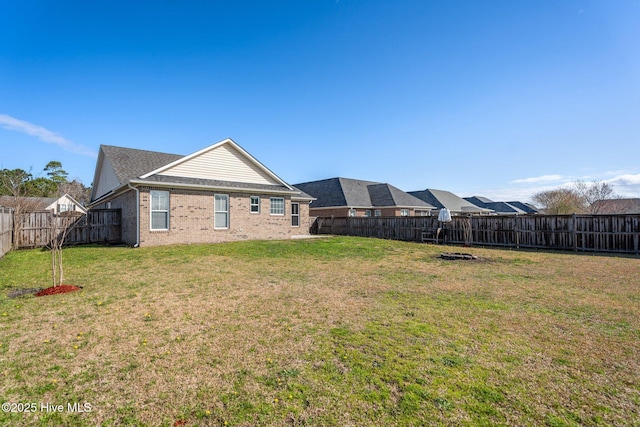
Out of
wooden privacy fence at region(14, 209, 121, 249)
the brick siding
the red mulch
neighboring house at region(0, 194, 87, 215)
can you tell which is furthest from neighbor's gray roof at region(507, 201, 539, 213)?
the red mulch

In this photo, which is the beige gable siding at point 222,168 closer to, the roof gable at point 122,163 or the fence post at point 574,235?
the roof gable at point 122,163

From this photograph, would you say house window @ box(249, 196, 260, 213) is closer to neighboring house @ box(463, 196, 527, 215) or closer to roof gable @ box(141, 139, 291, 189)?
roof gable @ box(141, 139, 291, 189)

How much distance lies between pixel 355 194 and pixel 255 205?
56.4ft

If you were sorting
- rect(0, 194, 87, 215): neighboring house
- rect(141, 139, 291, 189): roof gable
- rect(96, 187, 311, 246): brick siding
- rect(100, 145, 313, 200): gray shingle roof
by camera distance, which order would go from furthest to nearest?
rect(141, 139, 291, 189): roof gable
rect(0, 194, 87, 215): neighboring house
rect(100, 145, 313, 200): gray shingle roof
rect(96, 187, 311, 246): brick siding

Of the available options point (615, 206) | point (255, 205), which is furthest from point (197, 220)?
point (615, 206)

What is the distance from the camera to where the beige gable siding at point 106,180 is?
1781cm

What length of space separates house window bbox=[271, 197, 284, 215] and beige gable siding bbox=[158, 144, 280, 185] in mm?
1127

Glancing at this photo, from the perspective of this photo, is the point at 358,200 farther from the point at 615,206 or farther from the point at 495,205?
the point at 615,206

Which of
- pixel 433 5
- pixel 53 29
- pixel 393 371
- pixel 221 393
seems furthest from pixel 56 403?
pixel 53 29

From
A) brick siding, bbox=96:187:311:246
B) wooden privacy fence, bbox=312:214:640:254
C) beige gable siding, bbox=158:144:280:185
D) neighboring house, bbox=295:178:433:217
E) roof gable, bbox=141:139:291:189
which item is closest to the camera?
wooden privacy fence, bbox=312:214:640:254

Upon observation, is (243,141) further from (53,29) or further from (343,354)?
(343,354)

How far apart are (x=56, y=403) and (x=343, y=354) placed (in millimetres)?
2832

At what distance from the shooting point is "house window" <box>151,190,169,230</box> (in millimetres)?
14188

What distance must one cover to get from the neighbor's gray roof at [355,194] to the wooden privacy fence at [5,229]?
23546 mm
